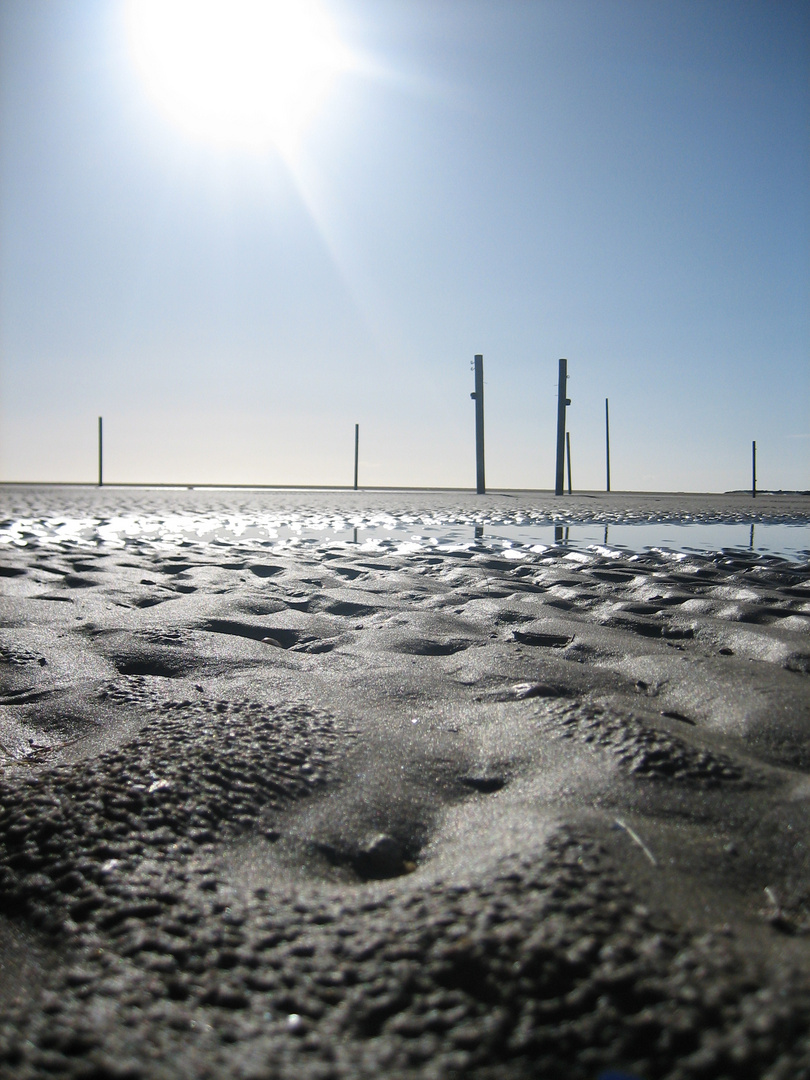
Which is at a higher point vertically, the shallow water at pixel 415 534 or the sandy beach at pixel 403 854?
the shallow water at pixel 415 534

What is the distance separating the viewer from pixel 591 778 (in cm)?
122

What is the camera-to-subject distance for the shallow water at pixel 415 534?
17.5 ft

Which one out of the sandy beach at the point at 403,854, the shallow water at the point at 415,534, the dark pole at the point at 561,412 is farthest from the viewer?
the dark pole at the point at 561,412

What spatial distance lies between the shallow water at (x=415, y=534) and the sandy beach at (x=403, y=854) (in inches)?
120

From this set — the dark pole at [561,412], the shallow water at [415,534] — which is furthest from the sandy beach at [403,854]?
the dark pole at [561,412]

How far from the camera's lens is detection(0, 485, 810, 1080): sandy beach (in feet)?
2.21

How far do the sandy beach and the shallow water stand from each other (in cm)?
306

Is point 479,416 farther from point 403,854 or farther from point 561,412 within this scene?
point 403,854

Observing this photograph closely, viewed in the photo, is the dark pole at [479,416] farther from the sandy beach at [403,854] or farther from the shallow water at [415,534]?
the sandy beach at [403,854]

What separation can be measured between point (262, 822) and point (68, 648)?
1322 mm

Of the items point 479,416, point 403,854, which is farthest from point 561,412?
point 403,854

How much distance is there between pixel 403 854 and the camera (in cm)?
105

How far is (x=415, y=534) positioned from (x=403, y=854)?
557 cm

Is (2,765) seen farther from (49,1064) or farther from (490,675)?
(490,675)
